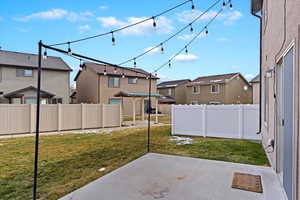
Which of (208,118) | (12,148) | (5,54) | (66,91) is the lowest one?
(12,148)

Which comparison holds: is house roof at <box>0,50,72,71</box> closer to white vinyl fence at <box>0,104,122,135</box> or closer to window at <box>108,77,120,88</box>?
window at <box>108,77,120,88</box>

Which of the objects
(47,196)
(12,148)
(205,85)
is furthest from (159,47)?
(205,85)

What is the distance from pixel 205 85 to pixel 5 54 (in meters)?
20.5

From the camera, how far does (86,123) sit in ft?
36.9

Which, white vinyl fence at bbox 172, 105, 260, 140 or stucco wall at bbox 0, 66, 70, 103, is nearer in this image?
white vinyl fence at bbox 172, 105, 260, 140

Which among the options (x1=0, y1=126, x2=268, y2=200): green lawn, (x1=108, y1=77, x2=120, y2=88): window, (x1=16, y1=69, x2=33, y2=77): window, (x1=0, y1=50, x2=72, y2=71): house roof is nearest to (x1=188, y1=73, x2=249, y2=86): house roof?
(x1=108, y1=77, x2=120, y2=88): window

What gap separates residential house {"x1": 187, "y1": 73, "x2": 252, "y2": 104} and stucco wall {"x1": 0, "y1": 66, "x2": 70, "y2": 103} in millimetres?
15532

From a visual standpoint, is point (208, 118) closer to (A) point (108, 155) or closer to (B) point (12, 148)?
(A) point (108, 155)

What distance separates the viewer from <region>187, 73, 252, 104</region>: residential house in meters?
22.8

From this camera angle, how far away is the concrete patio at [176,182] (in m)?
2.91

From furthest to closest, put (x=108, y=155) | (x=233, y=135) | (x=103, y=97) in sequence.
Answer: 1. (x=103, y=97)
2. (x=233, y=135)
3. (x=108, y=155)

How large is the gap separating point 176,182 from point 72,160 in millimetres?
2864

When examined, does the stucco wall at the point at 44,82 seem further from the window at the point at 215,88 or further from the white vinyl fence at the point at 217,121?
the window at the point at 215,88

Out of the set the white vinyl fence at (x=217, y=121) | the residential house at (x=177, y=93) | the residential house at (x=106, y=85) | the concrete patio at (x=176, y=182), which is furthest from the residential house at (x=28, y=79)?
the residential house at (x=177, y=93)
